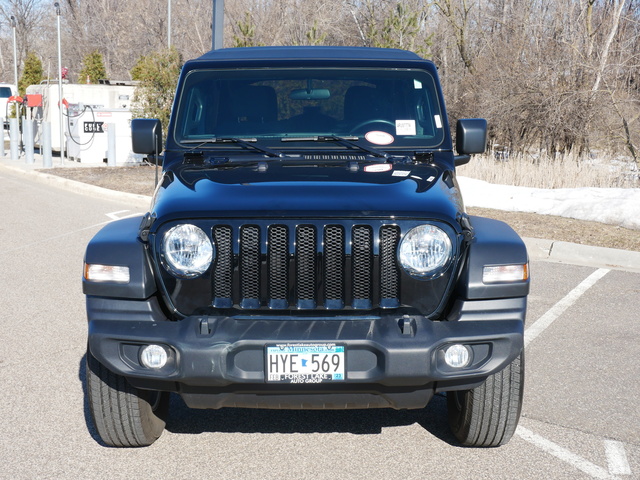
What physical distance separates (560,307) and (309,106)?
3499 mm

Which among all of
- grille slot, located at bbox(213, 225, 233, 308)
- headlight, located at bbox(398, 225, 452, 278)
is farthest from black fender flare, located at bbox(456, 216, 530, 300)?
grille slot, located at bbox(213, 225, 233, 308)

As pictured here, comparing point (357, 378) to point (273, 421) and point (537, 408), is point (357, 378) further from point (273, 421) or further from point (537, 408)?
point (537, 408)

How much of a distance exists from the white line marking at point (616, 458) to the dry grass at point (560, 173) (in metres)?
10.9

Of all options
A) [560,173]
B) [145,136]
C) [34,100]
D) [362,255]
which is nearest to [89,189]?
[560,173]

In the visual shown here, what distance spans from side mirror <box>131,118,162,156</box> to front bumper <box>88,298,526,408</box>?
1.52m

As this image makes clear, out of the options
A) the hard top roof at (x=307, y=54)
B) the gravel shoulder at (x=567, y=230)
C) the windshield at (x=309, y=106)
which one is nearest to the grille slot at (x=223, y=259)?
the windshield at (x=309, y=106)

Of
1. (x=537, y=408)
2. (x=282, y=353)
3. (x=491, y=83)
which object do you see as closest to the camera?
(x=282, y=353)

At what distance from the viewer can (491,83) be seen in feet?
62.5

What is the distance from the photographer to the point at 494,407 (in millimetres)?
3973

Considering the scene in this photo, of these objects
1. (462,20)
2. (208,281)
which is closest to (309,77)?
(208,281)

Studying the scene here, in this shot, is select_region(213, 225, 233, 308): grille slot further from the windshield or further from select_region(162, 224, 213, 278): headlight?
the windshield

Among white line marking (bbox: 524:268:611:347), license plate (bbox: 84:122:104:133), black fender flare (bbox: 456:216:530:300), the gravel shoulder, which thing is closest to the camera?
black fender flare (bbox: 456:216:530:300)

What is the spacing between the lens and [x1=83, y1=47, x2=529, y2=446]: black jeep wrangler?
3.51 metres

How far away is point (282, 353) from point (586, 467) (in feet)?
5.31
